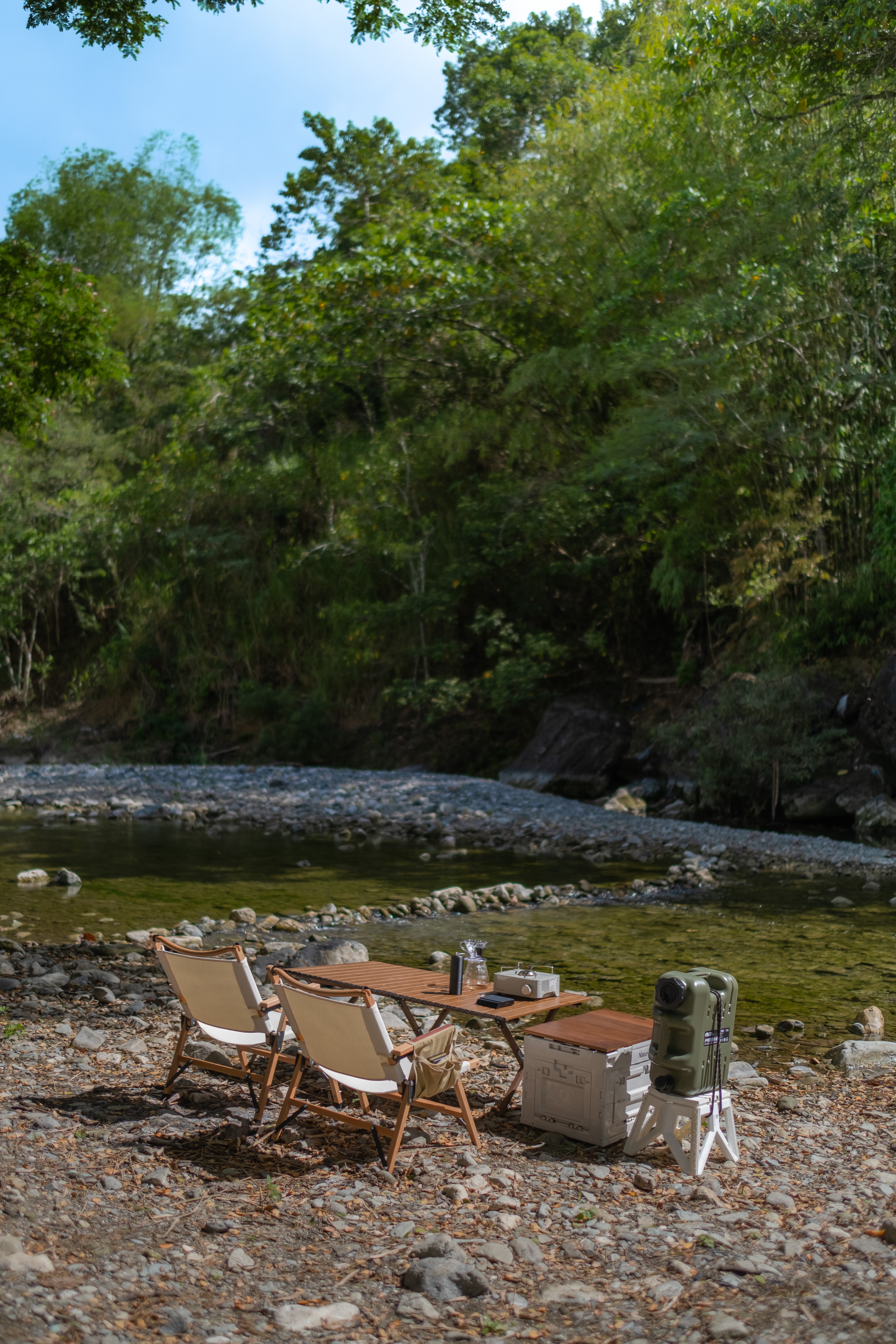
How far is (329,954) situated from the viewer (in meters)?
6.37

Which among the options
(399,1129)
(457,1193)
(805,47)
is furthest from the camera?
(805,47)

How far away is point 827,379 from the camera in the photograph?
1310 cm

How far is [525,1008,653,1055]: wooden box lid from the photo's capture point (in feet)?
13.1

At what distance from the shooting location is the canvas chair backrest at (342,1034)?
3594mm

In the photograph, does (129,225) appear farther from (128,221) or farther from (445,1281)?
(445,1281)

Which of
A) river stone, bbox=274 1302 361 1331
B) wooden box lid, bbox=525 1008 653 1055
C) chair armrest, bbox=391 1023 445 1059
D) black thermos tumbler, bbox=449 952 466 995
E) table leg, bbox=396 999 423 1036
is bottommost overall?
river stone, bbox=274 1302 361 1331

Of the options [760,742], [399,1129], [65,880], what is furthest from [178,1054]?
[760,742]

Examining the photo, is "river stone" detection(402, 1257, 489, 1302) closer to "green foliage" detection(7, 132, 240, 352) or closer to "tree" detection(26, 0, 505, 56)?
"tree" detection(26, 0, 505, 56)

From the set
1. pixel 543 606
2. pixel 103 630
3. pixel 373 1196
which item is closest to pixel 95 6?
pixel 373 1196

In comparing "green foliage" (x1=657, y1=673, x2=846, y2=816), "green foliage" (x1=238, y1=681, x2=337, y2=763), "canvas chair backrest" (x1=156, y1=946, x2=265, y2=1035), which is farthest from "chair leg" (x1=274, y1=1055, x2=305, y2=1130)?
"green foliage" (x1=238, y1=681, x2=337, y2=763)

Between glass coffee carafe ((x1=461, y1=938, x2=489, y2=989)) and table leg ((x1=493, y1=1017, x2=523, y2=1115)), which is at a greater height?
glass coffee carafe ((x1=461, y1=938, x2=489, y2=989))

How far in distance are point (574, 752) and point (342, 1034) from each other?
43.8 ft

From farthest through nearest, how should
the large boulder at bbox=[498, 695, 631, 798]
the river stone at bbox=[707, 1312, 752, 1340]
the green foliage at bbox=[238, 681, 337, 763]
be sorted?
the green foliage at bbox=[238, 681, 337, 763] < the large boulder at bbox=[498, 695, 631, 798] < the river stone at bbox=[707, 1312, 752, 1340]

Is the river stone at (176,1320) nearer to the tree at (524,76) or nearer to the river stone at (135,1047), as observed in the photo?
the river stone at (135,1047)
